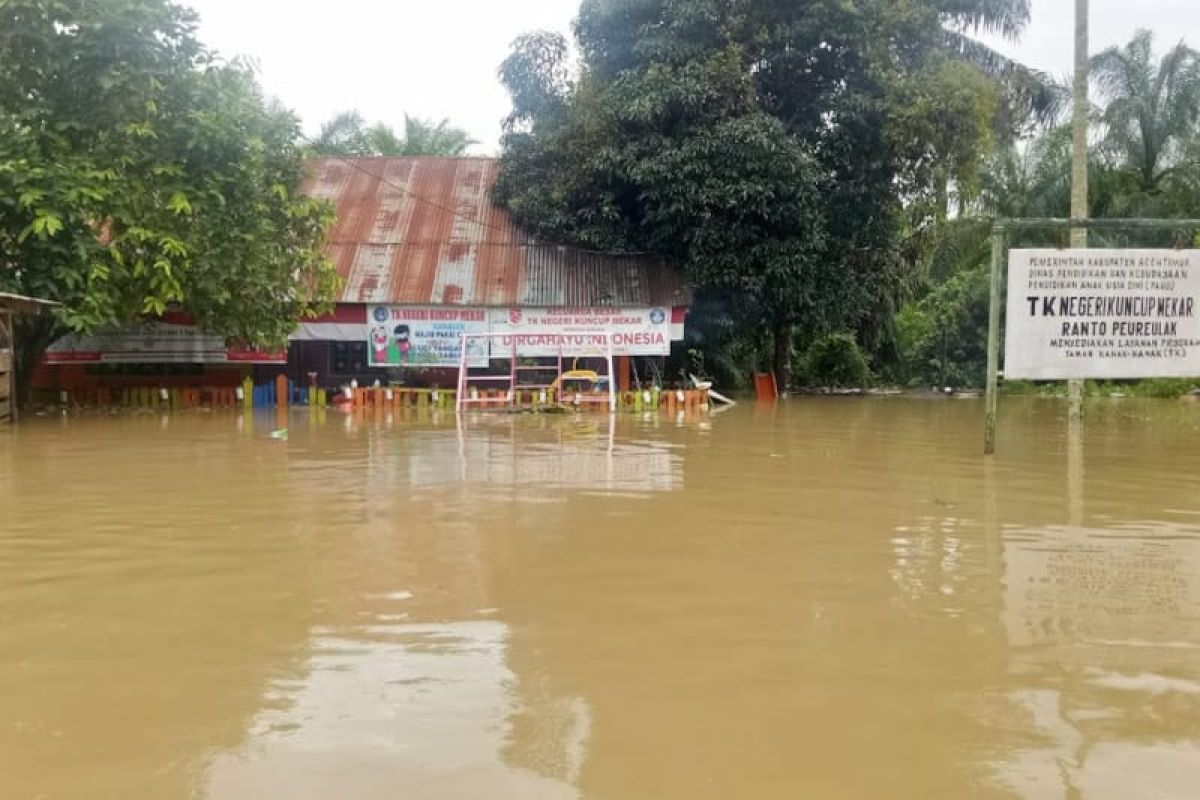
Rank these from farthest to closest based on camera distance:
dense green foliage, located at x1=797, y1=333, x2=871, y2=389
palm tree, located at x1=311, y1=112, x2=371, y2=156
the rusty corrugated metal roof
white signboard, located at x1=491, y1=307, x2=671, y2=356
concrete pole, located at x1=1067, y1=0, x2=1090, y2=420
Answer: palm tree, located at x1=311, y1=112, x2=371, y2=156, dense green foliage, located at x1=797, y1=333, x2=871, y2=389, the rusty corrugated metal roof, white signboard, located at x1=491, y1=307, x2=671, y2=356, concrete pole, located at x1=1067, y1=0, x2=1090, y2=420

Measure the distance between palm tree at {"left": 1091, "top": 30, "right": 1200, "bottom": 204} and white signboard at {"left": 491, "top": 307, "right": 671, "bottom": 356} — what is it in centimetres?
1384

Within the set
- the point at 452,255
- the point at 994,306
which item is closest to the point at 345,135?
the point at 452,255

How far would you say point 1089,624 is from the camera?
4324mm

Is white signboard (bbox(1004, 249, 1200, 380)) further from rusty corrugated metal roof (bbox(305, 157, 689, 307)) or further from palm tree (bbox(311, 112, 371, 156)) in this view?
palm tree (bbox(311, 112, 371, 156))

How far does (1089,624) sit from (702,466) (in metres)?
5.37

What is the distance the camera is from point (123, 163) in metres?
13.7

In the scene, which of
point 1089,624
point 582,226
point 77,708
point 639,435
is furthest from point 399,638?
point 582,226

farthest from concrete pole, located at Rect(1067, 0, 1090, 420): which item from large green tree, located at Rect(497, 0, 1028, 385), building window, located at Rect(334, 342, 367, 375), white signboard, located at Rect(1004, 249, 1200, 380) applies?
building window, located at Rect(334, 342, 367, 375)

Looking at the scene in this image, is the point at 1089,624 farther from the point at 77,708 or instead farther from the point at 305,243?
the point at 305,243

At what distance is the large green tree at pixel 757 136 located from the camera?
64.6 ft

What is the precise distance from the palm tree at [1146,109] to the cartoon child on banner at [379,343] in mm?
18835

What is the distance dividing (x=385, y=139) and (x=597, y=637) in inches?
1125

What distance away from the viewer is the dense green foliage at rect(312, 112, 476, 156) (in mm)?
30797

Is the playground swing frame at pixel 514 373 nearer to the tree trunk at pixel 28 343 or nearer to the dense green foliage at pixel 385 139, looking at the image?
the tree trunk at pixel 28 343
